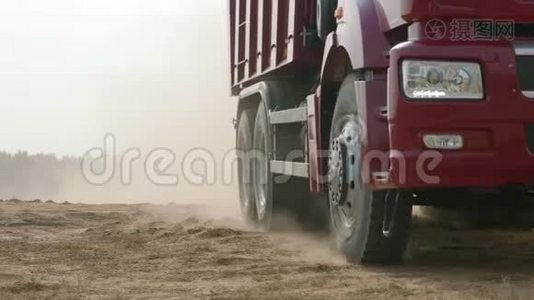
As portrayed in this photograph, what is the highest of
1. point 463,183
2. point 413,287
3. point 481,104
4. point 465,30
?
point 465,30

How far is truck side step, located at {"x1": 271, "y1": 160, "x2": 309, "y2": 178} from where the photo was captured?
6.33 m

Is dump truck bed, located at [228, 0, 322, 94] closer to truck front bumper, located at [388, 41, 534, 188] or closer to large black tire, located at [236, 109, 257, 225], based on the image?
large black tire, located at [236, 109, 257, 225]

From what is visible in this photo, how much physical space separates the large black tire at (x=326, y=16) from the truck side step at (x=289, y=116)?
0.70 m

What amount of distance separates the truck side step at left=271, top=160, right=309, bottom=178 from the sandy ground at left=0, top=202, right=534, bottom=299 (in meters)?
0.57

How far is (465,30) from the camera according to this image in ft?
14.2

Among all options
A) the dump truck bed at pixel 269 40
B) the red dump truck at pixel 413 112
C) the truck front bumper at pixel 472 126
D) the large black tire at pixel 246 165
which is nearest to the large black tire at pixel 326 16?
Answer: the red dump truck at pixel 413 112

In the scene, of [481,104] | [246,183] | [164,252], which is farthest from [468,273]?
[246,183]

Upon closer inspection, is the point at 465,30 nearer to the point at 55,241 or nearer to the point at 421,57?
the point at 421,57

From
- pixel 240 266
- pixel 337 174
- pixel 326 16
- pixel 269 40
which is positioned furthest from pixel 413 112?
pixel 269 40

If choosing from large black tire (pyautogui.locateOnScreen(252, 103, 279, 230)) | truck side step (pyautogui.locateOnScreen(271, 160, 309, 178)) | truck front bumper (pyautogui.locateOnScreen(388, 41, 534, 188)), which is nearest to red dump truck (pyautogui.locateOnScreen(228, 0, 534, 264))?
truck front bumper (pyautogui.locateOnScreen(388, 41, 534, 188))

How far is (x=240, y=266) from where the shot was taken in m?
5.21

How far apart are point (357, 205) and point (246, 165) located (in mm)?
4069

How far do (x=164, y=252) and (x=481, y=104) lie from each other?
2.76m

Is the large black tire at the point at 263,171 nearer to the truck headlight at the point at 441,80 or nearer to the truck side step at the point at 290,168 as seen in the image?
the truck side step at the point at 290,168
